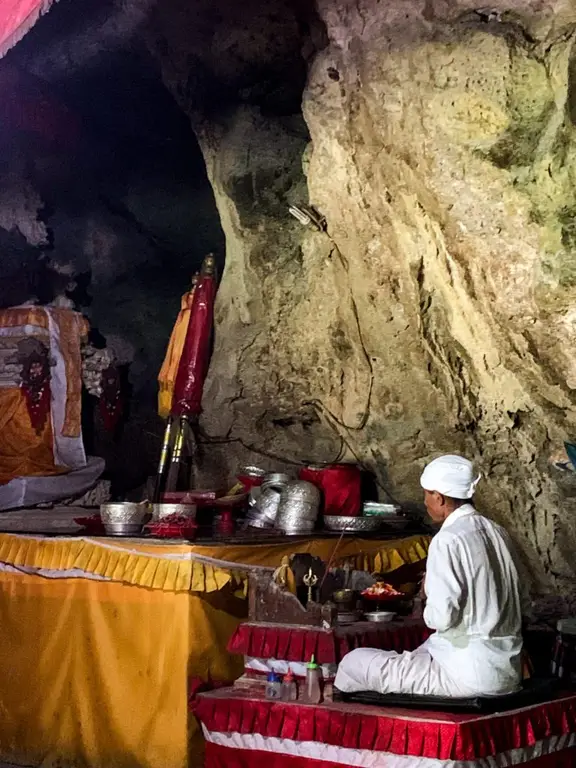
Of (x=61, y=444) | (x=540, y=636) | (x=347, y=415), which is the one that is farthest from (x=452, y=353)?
(x=61, y=444)

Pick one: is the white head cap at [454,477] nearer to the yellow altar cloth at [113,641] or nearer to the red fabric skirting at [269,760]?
the red fabric skirting at [269,760]

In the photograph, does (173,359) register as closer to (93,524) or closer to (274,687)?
(93,524)

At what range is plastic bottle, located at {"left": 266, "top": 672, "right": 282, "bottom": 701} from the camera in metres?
4.29

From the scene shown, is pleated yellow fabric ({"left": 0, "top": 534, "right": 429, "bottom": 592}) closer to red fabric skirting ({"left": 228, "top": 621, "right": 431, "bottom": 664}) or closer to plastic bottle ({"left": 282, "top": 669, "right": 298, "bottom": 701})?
red fabric skirting ({"left": 228, "top": 621, "right": 431, "bottom": 664})

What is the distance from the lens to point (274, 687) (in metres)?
4.33

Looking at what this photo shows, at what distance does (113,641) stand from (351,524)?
6.06 feet

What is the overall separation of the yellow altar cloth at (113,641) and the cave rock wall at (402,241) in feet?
5.39

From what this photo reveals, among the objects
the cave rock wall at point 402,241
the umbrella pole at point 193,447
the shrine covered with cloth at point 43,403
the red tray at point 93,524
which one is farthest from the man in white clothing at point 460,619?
the shrine covered with cloth at point 43,403

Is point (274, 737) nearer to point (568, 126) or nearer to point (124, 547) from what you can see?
point (124, 547)

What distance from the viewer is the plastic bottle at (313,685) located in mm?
4180

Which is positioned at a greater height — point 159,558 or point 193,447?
point 193,447

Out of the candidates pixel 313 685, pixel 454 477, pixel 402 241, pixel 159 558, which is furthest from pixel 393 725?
pixel 402 241

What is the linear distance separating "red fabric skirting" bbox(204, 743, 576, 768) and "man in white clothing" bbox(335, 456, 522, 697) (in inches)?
13.9

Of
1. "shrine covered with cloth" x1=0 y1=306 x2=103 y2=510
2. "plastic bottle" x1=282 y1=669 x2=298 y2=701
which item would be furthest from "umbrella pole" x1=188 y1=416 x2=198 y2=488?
"plastic bottle" x1=282 y1=669 x2=298 y2=701
